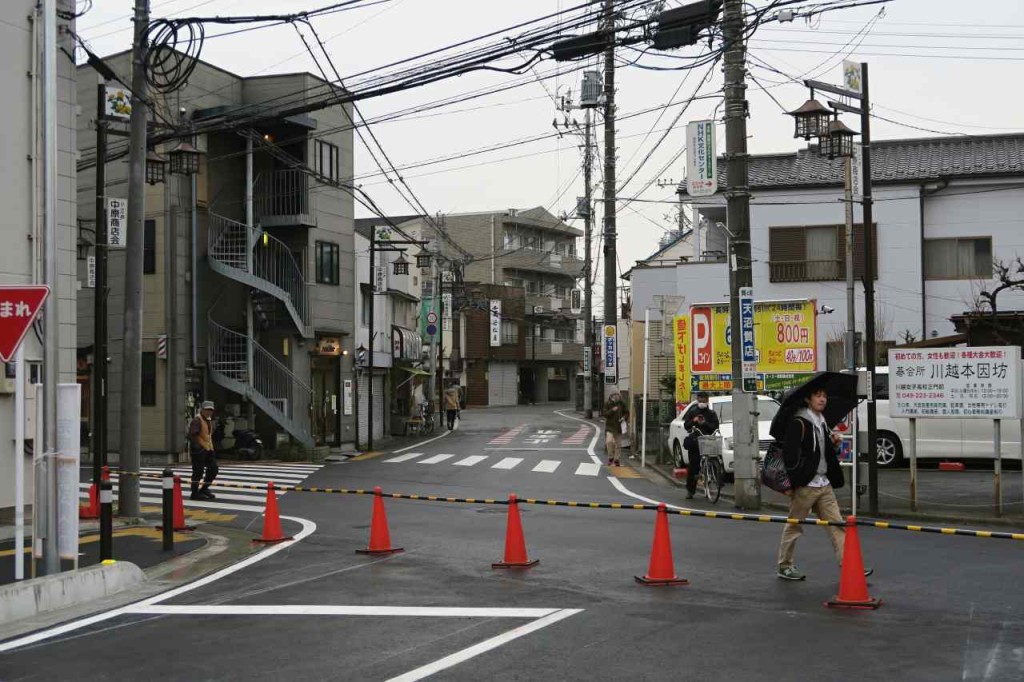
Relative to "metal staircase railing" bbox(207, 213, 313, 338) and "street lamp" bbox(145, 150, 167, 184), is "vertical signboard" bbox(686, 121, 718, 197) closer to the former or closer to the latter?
"street lamp" bbox(145, 150, 167, 184)

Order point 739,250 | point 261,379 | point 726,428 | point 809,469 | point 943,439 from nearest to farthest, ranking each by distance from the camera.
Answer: point 809,469 → point 739,250 → point 726,428 → point 943,439 → point 261,379

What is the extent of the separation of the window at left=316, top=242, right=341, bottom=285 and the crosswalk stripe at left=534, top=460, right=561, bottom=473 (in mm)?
10572

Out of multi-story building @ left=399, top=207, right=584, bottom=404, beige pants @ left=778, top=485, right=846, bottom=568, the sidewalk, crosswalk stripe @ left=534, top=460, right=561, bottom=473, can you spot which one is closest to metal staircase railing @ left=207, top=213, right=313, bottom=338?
crosswalk stripe @ left=534, top=460, right=561, bottom=473

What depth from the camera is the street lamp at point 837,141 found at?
19.3 meters

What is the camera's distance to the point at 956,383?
15945 millimetres

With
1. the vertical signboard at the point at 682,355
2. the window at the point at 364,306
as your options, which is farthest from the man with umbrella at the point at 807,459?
the window at the point at 364,306

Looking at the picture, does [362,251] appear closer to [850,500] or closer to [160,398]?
[160,398]

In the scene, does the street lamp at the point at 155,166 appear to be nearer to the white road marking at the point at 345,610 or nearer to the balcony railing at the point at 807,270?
the white road marking at the point at 345,610

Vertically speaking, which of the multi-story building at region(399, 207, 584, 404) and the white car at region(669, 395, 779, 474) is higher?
the multi-story building at region(399, 207, 584, 404)

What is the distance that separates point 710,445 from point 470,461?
11.0 meters

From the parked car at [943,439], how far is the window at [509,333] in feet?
164

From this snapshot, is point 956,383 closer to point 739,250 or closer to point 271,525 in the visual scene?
point 739,250

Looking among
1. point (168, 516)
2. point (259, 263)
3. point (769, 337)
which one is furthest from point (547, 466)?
point (168, 516)

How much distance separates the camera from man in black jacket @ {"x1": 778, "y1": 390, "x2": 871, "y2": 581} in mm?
10023
